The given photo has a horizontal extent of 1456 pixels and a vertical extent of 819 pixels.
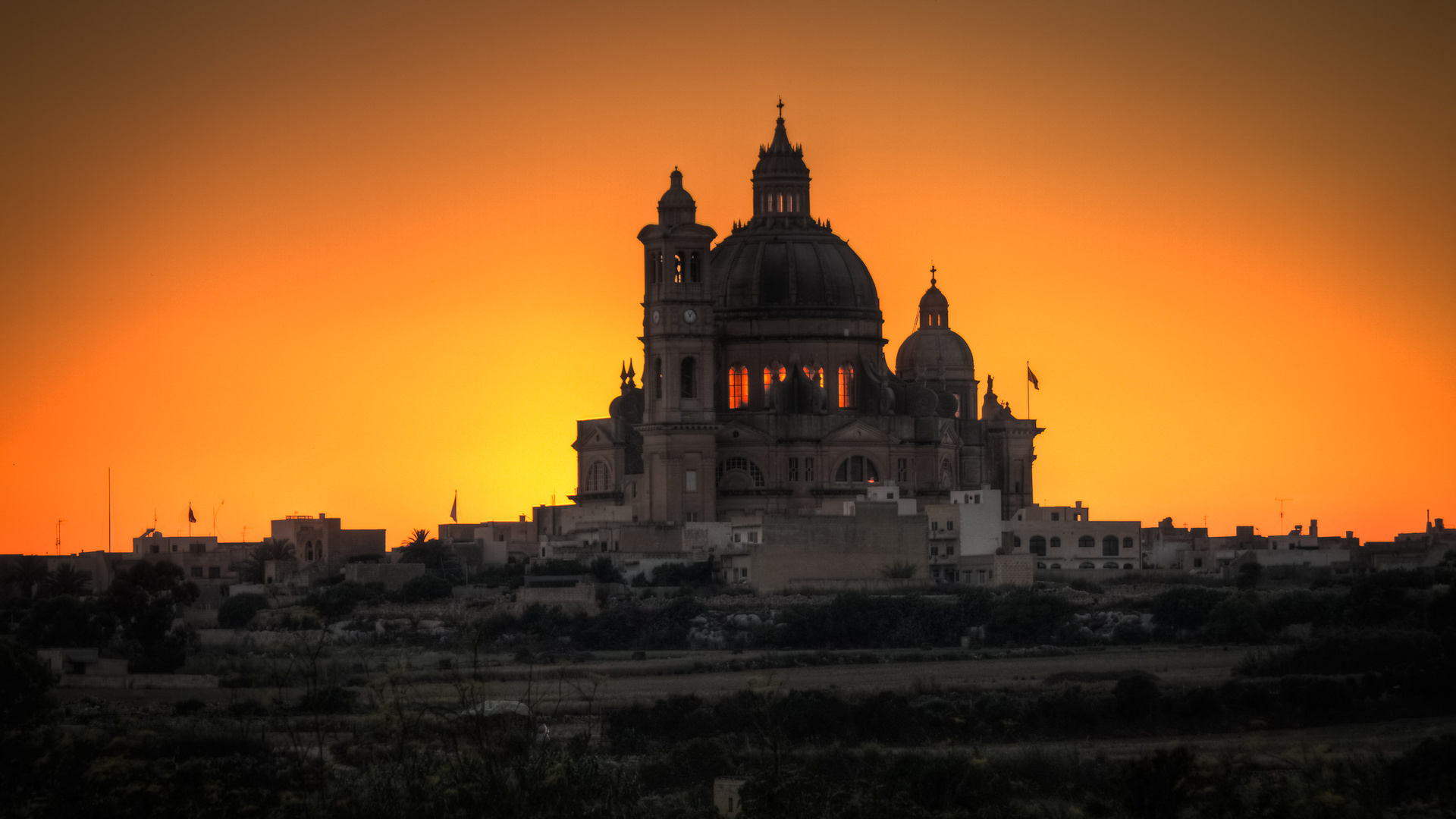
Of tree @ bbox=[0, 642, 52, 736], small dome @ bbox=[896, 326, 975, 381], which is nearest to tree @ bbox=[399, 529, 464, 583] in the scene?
small dome @ bbox=[896, 326, 975, 381]

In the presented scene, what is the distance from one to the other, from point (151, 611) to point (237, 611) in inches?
226

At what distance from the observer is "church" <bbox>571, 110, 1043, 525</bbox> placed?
11881 centimetres

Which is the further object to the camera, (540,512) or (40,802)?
(540,512)

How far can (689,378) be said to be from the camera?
120 metres

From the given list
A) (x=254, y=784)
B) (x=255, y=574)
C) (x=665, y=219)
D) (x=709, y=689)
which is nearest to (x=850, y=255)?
(x=665, y=219)

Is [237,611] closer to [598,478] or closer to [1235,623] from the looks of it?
[598,478]

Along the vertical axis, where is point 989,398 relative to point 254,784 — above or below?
above

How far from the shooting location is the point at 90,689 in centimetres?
8706

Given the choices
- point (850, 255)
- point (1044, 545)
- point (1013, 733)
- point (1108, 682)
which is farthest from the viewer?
point (850, 255)

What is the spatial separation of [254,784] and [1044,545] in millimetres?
56986

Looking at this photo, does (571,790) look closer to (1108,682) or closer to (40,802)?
(40,802)

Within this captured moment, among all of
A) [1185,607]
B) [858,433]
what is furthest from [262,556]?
[1185,607]

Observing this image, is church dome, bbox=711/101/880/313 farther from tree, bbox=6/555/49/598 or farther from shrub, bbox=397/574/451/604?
tree, bbox=6/555/49/598

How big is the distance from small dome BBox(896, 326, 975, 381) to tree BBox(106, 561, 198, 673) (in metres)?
37.1
